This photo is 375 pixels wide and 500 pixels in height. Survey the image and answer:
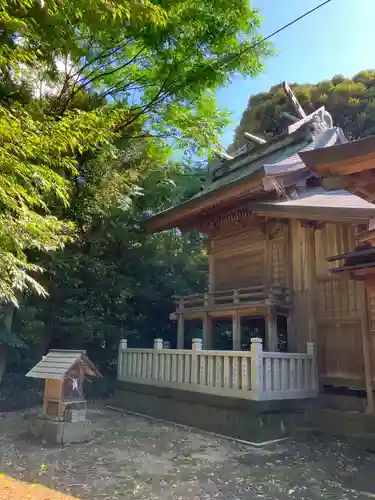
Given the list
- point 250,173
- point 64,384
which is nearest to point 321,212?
point 250,173

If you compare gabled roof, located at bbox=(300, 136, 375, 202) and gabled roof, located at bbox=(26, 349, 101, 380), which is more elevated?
gabled roof, located at bbox=(300, 136, 375, 202)

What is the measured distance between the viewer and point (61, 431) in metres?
6.23

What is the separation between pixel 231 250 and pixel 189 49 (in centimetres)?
550

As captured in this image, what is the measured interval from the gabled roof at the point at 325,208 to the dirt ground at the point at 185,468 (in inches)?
146

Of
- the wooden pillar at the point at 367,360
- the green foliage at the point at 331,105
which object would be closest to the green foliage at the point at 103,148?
the wooden pillar at the point at 367,360

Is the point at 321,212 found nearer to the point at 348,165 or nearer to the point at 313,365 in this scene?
the point at 313,365

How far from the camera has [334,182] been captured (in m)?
3.72

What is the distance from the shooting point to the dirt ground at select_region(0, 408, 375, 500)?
449 cm

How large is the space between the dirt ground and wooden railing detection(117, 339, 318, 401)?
35.3 inches

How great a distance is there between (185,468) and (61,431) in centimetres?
216

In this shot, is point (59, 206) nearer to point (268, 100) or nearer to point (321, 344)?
point (321, 344)

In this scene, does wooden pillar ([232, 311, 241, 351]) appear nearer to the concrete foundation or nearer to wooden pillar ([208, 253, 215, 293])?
the concrete foundation

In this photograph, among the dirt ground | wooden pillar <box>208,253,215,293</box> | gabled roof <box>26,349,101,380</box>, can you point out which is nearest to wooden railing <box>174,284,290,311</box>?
wooden pillar <box>208,253,215,293</box>

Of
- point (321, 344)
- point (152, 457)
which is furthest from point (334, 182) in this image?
point (321, 344)
